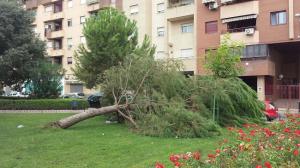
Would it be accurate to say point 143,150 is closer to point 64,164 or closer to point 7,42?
point 64,164

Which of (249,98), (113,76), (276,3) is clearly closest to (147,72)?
(113,76)

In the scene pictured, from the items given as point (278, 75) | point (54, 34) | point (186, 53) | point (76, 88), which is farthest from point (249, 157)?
point (54, 34)

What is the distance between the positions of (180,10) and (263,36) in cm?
1074

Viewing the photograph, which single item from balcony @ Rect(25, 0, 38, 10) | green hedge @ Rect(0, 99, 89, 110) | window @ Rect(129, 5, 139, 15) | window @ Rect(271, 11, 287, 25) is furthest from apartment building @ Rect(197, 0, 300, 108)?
balcony @ Rect(25, 0, 38, 10)

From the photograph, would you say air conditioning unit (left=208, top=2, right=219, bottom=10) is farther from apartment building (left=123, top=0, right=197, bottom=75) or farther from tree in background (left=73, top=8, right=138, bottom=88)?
tree in background (left=73, top=8, right=138, bottom=88)

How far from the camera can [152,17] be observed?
145 feet

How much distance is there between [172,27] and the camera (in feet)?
140

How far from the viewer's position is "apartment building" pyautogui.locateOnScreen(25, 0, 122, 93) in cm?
5391

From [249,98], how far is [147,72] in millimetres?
4753

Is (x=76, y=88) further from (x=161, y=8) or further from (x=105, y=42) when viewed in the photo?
(x=105, y=42)

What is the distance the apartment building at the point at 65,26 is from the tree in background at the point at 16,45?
23612 millimetres

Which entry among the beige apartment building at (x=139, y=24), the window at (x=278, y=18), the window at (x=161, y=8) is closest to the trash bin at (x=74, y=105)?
the beige apartment building at (x=139, y=24)

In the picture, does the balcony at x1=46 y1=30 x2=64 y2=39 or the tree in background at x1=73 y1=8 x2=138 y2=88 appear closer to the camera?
the tree in background at x1=73 y1=8 x2=138 y2=88

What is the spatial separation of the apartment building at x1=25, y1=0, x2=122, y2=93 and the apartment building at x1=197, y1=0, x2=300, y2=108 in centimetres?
1921
